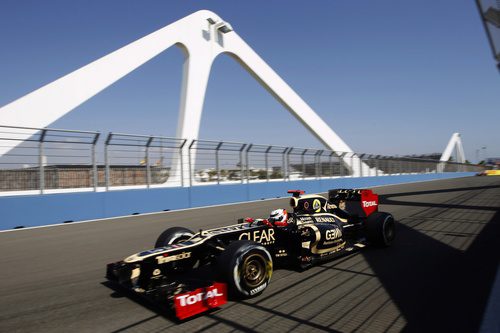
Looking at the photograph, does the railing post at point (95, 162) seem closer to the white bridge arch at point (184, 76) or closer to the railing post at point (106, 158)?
the railing post at point (106, 158)

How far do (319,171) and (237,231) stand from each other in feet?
58.6

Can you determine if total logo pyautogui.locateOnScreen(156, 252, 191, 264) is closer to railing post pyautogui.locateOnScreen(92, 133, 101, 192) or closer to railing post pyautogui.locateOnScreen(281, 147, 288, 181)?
railing post pyautogui.locateOnScreen(92, 133, 101, 192)

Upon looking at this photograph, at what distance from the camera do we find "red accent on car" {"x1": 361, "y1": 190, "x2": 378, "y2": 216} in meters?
6.67

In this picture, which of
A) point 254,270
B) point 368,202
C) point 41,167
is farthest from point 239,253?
point 41,167

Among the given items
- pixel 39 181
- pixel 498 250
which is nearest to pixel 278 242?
pixel 498 250

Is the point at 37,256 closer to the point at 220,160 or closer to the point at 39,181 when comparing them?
the point at 39,181

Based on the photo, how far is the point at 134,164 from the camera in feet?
39.8

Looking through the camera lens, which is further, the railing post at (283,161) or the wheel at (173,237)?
the railing post at (283,161)

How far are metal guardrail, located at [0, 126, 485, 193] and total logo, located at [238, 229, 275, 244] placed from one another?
7825 mm

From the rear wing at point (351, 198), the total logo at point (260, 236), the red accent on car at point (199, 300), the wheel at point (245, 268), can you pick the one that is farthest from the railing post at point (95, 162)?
the red accent on car at point (199, 300)

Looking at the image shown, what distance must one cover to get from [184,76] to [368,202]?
54.9 feet

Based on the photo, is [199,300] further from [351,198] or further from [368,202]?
[368,202]

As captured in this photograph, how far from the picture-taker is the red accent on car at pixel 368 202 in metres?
6.67

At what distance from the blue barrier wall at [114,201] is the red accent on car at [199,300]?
26.4 ft
